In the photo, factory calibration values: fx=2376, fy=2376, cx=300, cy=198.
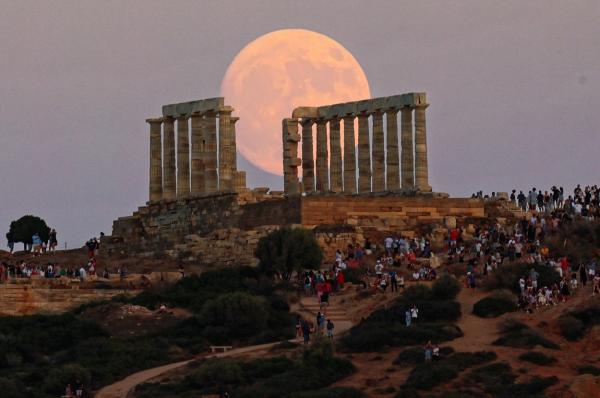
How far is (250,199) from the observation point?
10450cm

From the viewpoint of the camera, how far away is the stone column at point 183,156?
109 metres

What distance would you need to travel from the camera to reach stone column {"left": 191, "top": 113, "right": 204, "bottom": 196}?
108125mm

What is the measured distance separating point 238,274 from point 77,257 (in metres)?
12.5

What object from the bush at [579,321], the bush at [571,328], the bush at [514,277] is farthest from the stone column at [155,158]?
the bush at [571,328]

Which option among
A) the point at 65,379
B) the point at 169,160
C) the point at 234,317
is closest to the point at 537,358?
the point at 234,317

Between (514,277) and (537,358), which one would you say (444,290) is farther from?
(537,358)

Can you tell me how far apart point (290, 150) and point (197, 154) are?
4263mm

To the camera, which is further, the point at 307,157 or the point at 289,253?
the point at 307,157

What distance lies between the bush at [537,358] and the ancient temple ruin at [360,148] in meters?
30.0

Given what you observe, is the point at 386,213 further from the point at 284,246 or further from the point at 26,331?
the point at 26,331

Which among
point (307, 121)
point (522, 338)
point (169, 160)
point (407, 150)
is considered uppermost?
point (307, 121)

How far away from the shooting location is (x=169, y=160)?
361ft

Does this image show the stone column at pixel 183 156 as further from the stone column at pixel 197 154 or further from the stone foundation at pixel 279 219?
the stone foundation at pixel 279 219

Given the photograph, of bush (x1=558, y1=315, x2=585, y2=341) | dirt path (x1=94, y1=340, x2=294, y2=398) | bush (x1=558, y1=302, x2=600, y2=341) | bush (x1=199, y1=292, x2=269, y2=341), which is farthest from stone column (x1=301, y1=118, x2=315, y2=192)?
bush (x1=558, y1=315, x2=585, y2=341)
